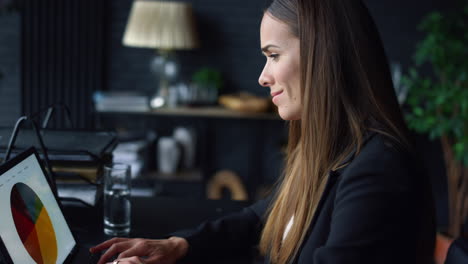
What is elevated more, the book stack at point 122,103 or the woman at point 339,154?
the woman at point 339,154

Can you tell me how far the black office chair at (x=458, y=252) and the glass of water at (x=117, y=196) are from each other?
0.75 meters

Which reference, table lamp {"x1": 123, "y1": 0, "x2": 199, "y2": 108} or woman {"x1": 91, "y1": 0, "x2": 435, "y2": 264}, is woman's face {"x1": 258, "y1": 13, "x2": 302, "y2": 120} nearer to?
woman {"x1": 91, "y1": 0, "x2": 435, "y2": 264}

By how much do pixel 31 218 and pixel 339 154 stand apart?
636 mm

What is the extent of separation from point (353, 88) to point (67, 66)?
2857 mm

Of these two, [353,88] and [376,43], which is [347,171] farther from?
[376,43]

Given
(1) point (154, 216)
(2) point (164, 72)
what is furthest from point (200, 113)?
(1) point (154, 216)

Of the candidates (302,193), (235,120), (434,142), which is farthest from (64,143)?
(434,142)

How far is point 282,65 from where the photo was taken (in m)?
1.10

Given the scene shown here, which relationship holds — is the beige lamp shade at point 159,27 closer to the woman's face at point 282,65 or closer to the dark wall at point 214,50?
the dark wall at point 214,50

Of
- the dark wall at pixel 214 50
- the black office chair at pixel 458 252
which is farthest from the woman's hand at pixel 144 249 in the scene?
the dark wall at pixel 214 50

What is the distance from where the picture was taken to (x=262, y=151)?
380 centimetres

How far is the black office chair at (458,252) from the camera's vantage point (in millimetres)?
1040

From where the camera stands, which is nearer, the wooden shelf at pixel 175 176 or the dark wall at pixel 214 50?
the wooden shelf at pixel 175 176

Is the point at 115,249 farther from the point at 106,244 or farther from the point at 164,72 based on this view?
the point at 164,72
